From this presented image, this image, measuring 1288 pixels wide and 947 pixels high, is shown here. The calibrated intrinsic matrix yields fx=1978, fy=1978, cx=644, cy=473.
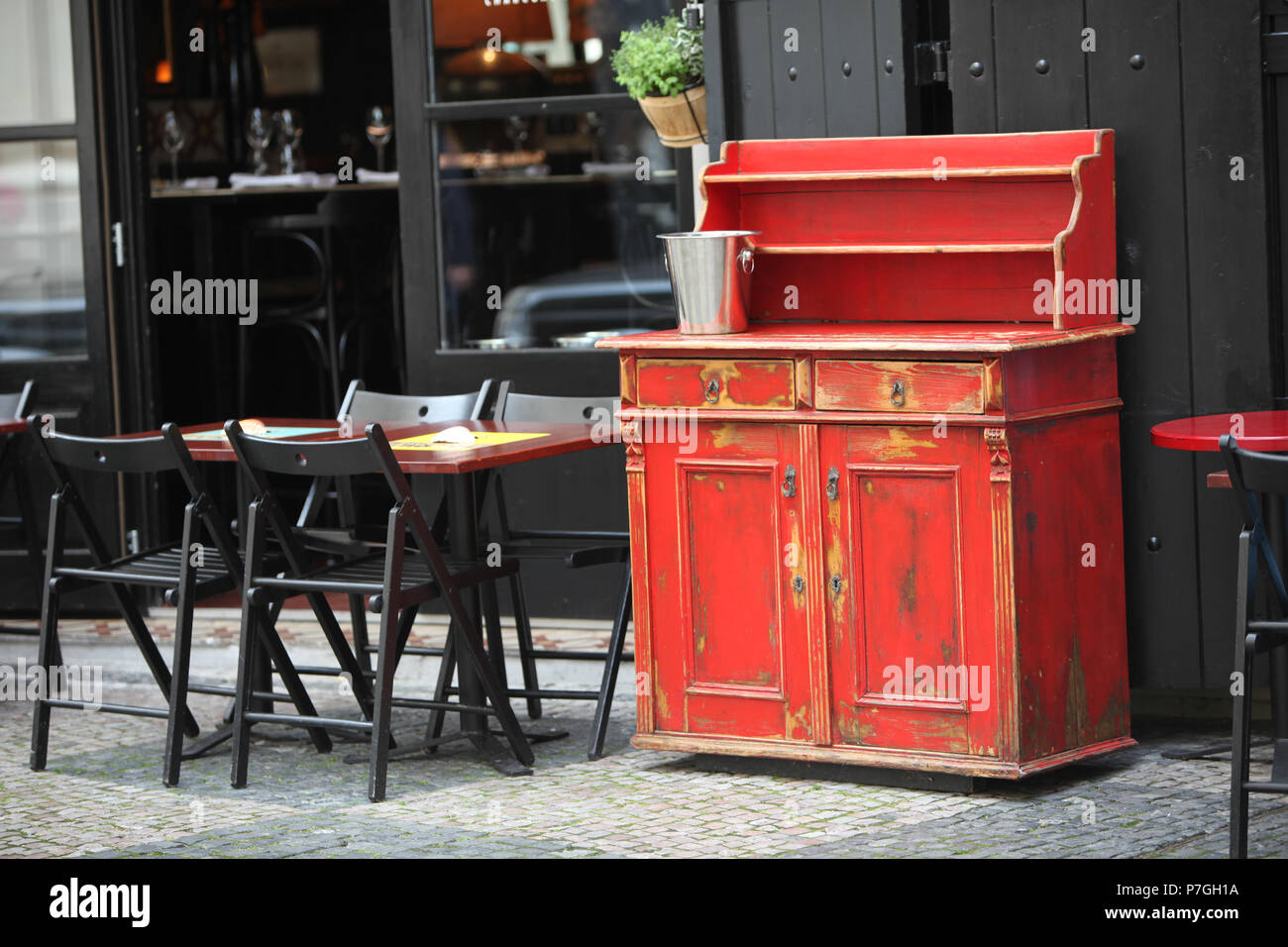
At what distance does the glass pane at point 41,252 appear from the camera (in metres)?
7.61

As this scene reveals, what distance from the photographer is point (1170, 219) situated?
17.3 feet

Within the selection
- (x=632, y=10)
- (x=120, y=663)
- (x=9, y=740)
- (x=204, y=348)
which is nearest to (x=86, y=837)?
(x=9, y=740)

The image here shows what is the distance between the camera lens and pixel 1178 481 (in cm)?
535

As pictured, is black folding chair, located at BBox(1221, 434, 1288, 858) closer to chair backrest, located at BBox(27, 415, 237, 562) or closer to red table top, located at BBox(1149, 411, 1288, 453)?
red table top, located at BBox(1149, 411, 1288, 453)

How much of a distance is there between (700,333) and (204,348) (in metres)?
4.49

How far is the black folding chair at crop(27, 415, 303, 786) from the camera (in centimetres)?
545

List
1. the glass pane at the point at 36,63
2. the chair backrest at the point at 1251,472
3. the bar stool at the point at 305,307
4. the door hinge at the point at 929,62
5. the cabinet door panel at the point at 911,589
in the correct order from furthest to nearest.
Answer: the bar stool at the point at 305,307, the glass pane at the point at 36,63, the door hinge at the point at 929,62, the cabinet door panel at the point at 911,589, the chair backrest at the point at 1251,472

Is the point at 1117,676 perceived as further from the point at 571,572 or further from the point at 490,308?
the point at 490,308

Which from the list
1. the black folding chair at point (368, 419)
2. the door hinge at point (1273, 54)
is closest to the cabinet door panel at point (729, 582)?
the black folding chair at point (368, 419)

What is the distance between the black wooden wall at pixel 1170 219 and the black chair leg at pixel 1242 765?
3.50ft

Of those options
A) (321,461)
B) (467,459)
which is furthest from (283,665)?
(467,459)

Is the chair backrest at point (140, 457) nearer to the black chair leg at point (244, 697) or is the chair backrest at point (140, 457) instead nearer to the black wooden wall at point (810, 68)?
the black chair leg at point (244, 697)

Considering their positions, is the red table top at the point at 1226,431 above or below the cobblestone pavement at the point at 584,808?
above

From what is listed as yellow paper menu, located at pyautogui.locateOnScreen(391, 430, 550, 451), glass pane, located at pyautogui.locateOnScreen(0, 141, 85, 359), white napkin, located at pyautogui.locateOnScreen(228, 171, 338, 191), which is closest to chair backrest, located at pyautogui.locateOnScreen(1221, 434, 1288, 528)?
yellow paper menu, located at pyautogui.locateOnScreen(391, 430, 550, 451)
